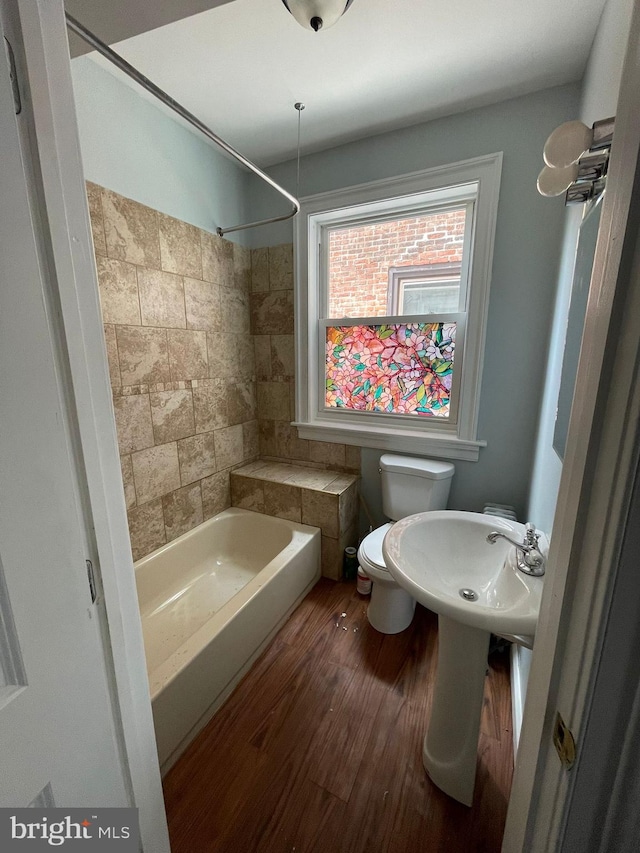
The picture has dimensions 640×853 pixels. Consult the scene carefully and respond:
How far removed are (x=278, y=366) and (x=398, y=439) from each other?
97 centimetres

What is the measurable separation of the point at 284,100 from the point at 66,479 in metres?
1.98

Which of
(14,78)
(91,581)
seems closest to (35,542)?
(91,581)

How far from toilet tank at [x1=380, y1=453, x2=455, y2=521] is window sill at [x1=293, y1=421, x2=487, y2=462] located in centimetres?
8

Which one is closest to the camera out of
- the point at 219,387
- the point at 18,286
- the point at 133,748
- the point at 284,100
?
the point at 18,286

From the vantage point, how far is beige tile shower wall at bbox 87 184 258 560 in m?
1.61

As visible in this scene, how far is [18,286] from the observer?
45 centimetres

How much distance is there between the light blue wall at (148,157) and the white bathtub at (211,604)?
1875 millimetres

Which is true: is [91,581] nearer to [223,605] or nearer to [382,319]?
[223,605]

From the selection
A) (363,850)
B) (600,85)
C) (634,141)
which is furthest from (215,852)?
(600,85)

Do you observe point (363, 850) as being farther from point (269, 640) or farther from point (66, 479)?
point (66, 479)

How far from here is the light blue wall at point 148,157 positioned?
1.44m

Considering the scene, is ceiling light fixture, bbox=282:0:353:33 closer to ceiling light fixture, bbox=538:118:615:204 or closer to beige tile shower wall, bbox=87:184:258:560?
ceiling light fixture, bbox=538:118:615:204

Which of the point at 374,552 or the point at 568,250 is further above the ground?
the point at 568,250

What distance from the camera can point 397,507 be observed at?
6.30 feet
